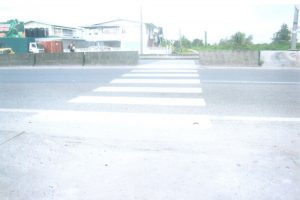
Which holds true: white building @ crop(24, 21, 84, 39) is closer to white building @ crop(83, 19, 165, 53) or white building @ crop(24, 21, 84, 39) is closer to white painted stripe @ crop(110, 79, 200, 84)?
white building @ crop(83, 19, 165, 53)

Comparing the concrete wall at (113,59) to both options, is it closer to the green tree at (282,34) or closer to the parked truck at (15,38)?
the parked truck at (15,38)

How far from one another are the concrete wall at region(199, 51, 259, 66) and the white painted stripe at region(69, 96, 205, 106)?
11.3 meters

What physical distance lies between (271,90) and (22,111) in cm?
753

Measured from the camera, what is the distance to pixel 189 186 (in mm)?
3689

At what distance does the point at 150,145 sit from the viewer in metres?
5.16

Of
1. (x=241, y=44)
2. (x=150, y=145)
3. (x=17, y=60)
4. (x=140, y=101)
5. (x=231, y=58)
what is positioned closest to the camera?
(x=150, y=145)

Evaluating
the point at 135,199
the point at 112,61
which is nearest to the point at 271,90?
the point at 135,199

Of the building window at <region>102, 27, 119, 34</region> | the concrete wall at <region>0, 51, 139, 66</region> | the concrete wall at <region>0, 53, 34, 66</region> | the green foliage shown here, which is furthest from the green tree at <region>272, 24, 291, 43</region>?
the concrete wall at <region>0, 53, 34, 66</region>

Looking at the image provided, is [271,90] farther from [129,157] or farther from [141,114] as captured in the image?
[129,157]

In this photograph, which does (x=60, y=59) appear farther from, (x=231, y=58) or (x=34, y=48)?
(x=34, y=48)

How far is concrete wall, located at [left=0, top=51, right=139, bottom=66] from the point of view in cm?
2038

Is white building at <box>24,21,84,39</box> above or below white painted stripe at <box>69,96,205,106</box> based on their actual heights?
above

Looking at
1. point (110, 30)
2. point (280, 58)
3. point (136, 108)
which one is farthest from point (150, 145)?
point (110, 30)

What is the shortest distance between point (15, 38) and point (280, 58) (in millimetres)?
36661
